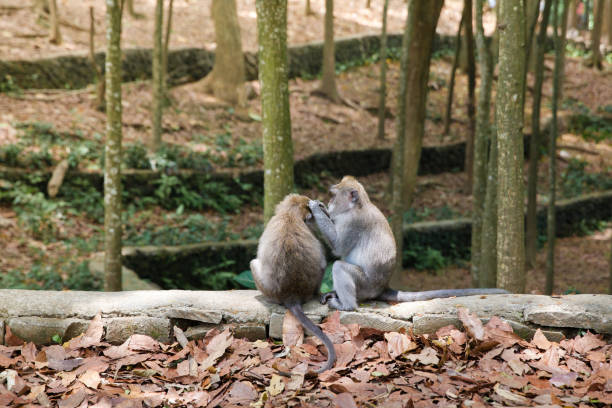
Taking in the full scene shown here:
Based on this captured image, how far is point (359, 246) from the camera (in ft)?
16.6

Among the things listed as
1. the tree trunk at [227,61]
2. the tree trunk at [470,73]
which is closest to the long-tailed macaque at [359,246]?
the tree trunk at [470,73]

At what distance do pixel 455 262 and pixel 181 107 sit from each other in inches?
295

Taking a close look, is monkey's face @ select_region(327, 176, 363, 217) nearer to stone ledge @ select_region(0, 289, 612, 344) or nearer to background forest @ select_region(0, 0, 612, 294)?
background forest @ select_region(0, 0, 612, 294)

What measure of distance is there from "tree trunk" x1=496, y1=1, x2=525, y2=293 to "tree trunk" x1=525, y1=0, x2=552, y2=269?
12.2 feet

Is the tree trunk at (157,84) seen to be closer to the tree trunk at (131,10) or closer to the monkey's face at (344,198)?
the tree trunk at (131,10)

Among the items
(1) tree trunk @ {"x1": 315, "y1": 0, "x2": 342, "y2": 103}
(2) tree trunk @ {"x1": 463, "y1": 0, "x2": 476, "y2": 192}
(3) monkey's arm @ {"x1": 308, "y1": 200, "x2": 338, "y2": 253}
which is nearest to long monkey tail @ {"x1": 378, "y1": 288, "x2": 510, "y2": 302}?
(3) monkey's arm @ {"x1": 308, "y1": 200, "x2": 338, "y2": 253}

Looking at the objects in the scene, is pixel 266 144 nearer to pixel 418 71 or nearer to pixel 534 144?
pixel 418 71

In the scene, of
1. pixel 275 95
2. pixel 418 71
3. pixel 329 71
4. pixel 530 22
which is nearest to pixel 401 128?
pixel 418 71

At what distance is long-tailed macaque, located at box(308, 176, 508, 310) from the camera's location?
4.88m

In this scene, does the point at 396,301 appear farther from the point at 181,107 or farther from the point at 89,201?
the point at 181,107

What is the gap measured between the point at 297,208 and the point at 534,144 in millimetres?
6698

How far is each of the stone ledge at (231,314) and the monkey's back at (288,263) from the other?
168 millimetres

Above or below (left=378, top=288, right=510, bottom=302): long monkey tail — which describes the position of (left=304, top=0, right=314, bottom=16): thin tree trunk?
above

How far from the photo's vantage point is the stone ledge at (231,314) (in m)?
4.59
